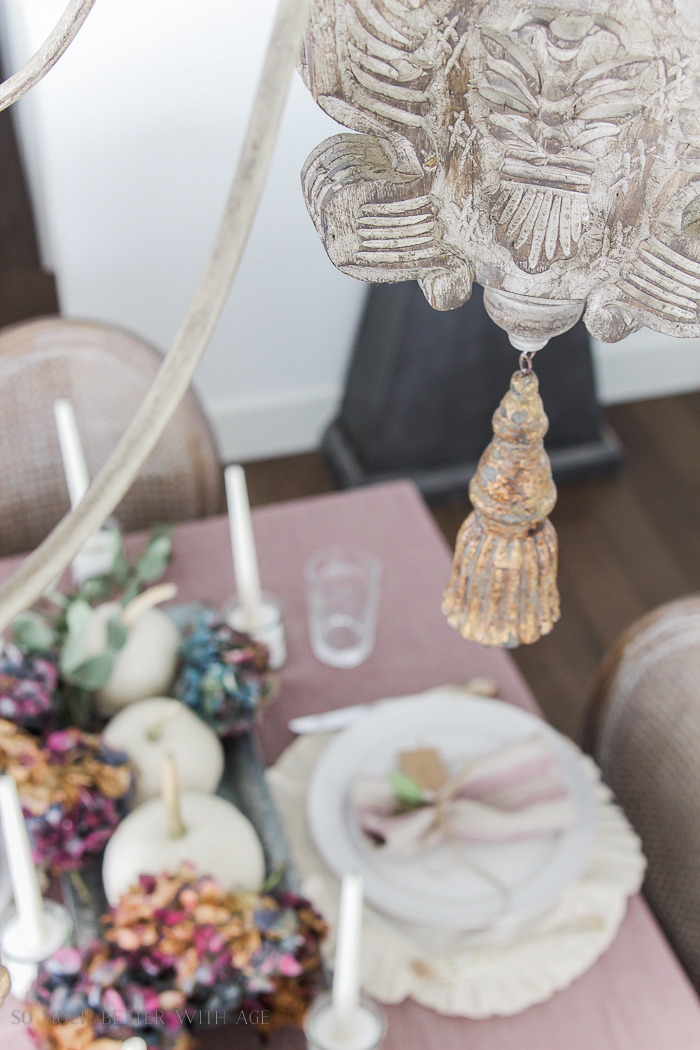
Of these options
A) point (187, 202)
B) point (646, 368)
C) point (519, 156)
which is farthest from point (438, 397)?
point (519, 156)

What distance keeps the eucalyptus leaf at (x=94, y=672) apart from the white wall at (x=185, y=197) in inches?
41.0

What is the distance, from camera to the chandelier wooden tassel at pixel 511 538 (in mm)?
402

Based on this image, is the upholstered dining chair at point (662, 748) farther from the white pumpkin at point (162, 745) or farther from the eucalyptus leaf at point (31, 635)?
the eucalyptus leaf at point (31, 635)

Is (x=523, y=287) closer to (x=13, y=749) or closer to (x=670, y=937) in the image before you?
(x=13, y=749)

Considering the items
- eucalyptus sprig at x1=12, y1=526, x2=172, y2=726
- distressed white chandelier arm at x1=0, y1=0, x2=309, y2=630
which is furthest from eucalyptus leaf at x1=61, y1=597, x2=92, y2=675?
distressed white chandelier arm at x1=0, y1=0, x2=309, y2=630

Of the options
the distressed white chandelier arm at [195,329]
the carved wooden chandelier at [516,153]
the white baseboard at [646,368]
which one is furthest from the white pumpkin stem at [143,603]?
the white baseboard at [646,368]

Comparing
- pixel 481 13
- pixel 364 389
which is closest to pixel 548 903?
pixel 481 13

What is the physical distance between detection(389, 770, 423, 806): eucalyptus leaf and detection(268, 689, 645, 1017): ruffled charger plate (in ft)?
0.29

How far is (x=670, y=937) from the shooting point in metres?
0.96

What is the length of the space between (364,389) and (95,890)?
159 centimetres

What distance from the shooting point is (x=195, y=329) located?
19 centimetres

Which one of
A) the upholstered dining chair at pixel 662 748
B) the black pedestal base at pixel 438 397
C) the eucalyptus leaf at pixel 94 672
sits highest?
the eucalyptus leaf at pixel 94 672

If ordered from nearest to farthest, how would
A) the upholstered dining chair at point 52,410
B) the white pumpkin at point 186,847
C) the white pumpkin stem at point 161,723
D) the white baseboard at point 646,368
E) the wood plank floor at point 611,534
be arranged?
the white pumpkin at point 186,847, the white pumpkin stem at point 161,723, the upholstered dining chair at point 52,410, the wood plank floor at point 611,534, the white baseboard at point 646,368

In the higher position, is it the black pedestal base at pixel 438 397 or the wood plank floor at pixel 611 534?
the black pedestal base at pixel 438 397
